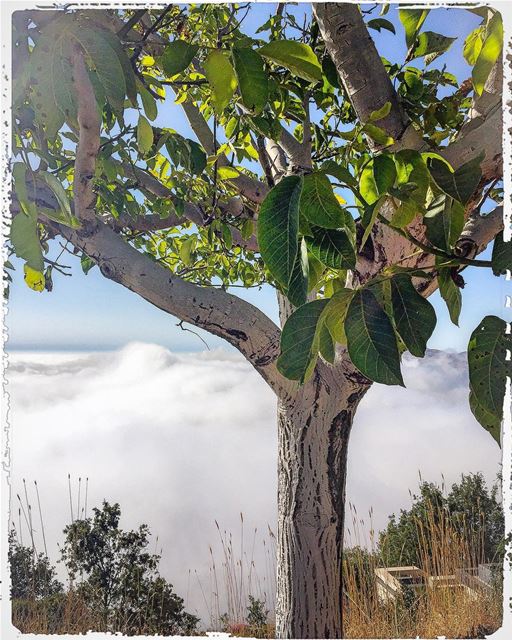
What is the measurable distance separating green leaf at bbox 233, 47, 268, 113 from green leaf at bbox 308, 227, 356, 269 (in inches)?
4.3

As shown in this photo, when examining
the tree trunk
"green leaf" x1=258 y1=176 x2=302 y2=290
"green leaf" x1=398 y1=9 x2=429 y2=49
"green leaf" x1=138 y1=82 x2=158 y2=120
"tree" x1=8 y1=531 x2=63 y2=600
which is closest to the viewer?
"green leaf" x1=258 y1=176 x2=302 y2=290

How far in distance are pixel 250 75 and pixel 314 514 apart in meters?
1.03

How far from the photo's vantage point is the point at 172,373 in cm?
199

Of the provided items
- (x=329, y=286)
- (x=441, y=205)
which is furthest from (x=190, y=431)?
(x=441, y=205)

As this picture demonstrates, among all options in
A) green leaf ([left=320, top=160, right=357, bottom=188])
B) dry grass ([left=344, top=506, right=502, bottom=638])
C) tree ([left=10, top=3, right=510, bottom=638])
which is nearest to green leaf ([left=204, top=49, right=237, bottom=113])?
tree ([left=10, top=3, right=510, bottom=638])

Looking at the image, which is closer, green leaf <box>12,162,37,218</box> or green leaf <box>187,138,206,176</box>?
green leaf <box>12,162,37,218</box>

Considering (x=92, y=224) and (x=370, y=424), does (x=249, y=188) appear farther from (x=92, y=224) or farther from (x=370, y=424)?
(x=370, y=424)

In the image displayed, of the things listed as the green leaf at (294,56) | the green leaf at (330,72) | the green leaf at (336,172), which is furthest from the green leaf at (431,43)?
the green leaf at (336,172)

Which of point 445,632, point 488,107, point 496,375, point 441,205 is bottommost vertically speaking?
point 445,632

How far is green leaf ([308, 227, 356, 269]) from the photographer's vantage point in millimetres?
412

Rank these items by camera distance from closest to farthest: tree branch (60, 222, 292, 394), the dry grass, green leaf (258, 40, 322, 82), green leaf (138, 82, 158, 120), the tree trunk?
green leaf (258, 40, 322, 82)
green leaf (138, 82, 158, 120)
tree branch (60, 222, 292, 394)
the tree trunk
the dry grass

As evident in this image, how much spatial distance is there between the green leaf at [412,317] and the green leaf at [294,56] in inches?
7.4

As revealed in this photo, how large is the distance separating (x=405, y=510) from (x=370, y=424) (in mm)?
379

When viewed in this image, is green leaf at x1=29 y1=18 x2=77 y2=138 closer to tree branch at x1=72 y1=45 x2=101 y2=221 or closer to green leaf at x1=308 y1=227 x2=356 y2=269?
tree branch at x1=72 y1=45 x2=101 y2=221
